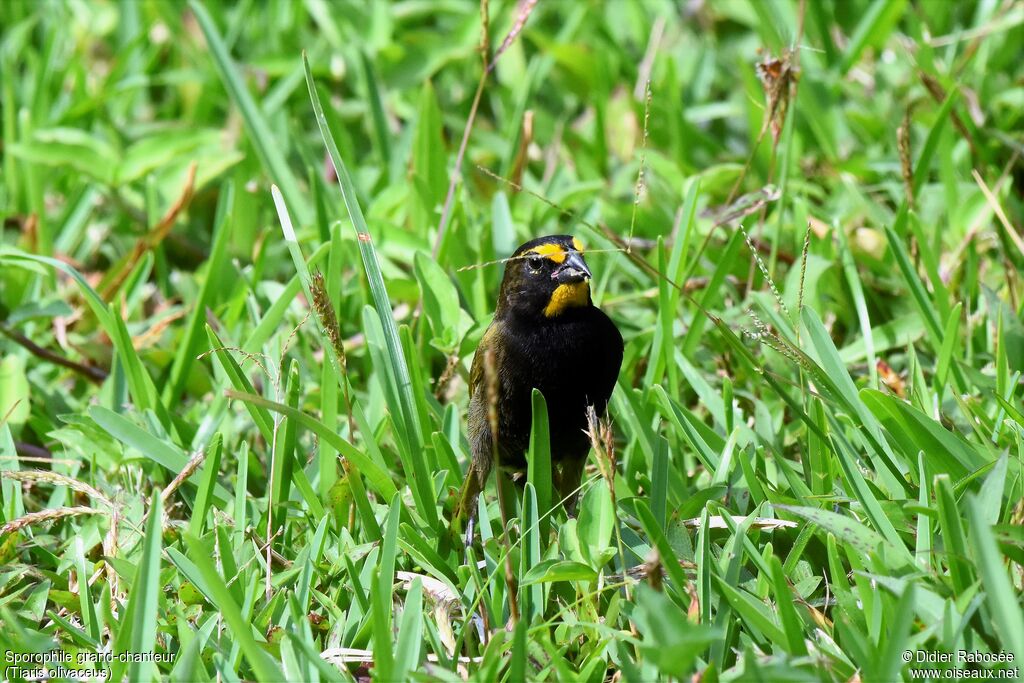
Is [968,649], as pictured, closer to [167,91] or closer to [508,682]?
[508,682]

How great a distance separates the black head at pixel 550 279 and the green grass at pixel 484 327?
1.01ft

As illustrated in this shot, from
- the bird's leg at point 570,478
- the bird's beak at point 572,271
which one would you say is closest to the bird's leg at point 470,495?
the bird's leg at point 570,478

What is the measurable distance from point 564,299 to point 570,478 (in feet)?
1.89

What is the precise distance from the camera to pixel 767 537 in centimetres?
321

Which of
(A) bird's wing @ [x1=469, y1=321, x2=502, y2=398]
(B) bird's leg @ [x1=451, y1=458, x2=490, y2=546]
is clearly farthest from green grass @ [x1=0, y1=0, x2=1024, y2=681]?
(A) bird's wing @ [x1=469, y1=321, x2=502, y2=398]

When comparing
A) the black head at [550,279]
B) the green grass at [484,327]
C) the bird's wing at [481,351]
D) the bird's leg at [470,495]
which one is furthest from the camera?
the bird's wing at [481,351]

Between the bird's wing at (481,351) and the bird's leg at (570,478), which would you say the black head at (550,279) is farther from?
the bird's leg at (570,478)

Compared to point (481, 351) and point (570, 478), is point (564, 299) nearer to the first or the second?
point (481, 351)

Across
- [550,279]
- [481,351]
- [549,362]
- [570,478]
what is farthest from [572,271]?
[570,478]

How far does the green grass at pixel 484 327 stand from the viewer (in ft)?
9.27

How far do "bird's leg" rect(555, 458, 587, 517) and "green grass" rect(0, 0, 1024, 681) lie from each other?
0.57 ft

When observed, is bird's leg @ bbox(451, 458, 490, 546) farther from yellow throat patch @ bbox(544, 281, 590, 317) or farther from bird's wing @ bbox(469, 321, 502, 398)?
yellow throat patch @ bbox(544, 281, 590, 317)

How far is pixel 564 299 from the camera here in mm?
3520

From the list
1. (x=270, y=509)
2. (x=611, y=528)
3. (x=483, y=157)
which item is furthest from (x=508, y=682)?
(x=483, y=157)
